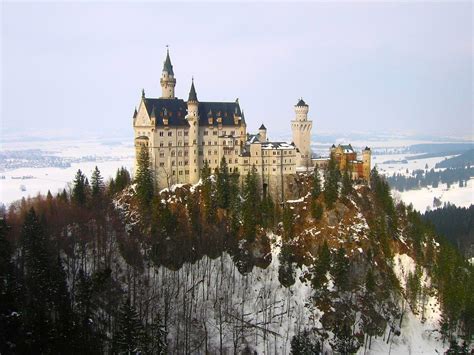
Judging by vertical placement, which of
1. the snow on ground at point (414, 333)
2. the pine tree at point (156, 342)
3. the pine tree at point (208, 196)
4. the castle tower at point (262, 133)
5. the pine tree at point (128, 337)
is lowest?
the snow on ground at point (414, 333)

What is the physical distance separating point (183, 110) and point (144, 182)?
1919 centimetres

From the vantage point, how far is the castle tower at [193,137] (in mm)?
101438

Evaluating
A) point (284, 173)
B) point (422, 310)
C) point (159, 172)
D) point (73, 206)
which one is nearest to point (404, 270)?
point (422, 310)

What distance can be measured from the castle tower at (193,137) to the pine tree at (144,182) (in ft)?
29.0

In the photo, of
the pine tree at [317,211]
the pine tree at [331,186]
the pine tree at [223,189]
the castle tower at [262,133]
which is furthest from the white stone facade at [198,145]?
the pine tree at [317,211]

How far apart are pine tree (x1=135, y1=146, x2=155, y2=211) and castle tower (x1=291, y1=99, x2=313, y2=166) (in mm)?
33236

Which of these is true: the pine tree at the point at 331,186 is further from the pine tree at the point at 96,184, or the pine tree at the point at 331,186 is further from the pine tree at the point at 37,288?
the pine tree at the point at 37,288

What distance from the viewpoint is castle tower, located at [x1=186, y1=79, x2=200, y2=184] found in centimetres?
10144

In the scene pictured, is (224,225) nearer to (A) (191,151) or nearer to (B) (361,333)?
(A) (191,151)

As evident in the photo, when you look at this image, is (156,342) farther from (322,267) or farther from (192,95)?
(192,95)

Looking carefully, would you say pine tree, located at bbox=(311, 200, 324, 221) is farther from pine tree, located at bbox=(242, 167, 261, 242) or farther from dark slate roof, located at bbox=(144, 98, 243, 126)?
dark slate roof, located at bbox=(144, 98, 243, 126)

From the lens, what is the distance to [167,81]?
107 m

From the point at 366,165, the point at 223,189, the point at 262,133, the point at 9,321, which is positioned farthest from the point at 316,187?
the point at 9,321

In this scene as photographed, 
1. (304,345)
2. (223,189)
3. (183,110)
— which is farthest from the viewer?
(183,110)
